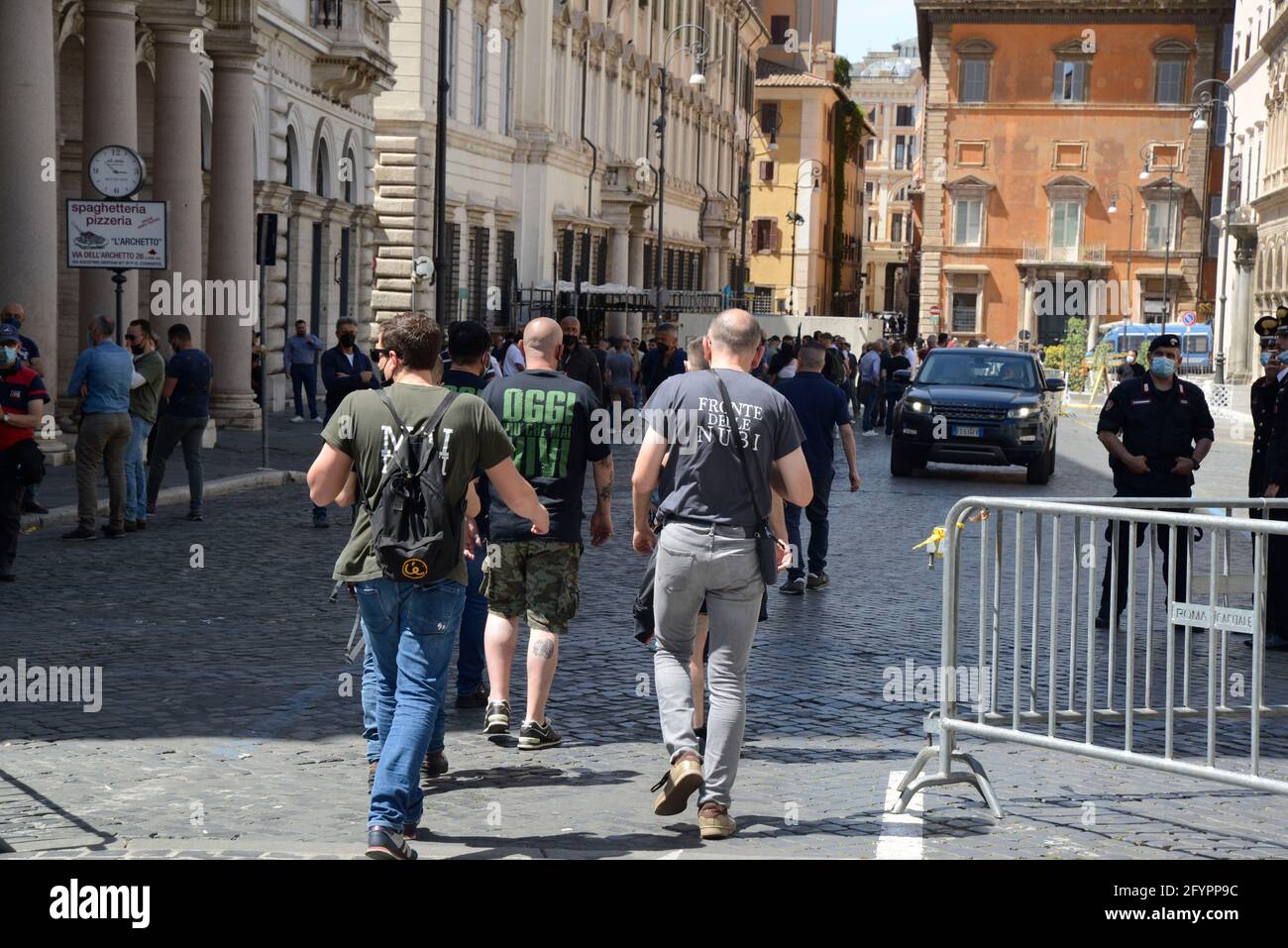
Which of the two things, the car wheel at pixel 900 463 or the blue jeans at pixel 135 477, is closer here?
the blue jeans at pixel 135 477

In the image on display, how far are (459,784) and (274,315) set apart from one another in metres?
24.4

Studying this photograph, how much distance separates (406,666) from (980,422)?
1799 cm

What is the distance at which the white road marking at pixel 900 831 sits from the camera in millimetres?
6479

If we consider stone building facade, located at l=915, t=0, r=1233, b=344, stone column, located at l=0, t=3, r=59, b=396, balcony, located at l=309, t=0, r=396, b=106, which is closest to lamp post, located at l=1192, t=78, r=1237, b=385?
stone building facade, located at l=915, t=0, r=1233, b=344

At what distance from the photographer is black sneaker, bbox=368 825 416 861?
20.0ft

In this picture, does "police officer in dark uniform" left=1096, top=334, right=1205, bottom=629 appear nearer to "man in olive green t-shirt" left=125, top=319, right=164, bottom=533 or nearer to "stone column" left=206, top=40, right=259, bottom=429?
"man in olive green t-shirt" left=125, top=319, right=164, bottom=533

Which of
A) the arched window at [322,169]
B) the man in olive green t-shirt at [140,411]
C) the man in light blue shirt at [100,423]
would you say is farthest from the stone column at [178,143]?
the arched window at [322,169]

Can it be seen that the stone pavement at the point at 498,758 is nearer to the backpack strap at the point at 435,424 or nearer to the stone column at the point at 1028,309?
the backpack strap at the point at 435,424

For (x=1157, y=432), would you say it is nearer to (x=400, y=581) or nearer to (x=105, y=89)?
(x=400, y=581)

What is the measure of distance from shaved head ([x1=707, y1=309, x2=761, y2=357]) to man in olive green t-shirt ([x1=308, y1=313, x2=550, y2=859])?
101cm

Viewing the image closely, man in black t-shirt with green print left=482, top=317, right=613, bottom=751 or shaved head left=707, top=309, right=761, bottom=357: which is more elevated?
shaved head left=707, top=309, right=761, bottom=357

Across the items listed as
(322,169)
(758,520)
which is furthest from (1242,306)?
(758,520)

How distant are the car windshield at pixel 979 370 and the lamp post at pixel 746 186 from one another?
34963 millimetres
